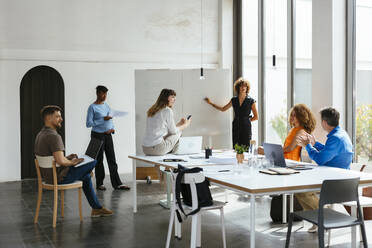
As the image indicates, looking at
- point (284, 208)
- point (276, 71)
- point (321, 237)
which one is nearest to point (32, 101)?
point (276, 71)

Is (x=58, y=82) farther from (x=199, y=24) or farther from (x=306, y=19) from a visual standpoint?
(x=306, y=19)

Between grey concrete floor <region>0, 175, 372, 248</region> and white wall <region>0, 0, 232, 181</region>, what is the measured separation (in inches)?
102

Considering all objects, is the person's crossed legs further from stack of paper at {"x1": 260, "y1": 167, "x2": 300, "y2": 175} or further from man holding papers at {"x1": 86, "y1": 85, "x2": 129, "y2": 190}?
stack of paper at {"x1": 260, "y1": 167, "x2": 300, "y2": 175}

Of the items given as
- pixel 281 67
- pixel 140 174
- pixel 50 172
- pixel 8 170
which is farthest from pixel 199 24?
pixel 50 172

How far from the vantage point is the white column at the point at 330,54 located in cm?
648

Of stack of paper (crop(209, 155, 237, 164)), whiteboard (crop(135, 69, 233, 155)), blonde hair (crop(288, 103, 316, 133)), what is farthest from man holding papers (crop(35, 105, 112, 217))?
whiteboard (crop(135, 69, 233, 155))

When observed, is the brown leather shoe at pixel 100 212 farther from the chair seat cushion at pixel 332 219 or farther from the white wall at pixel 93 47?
the white wall at pixel 93 47

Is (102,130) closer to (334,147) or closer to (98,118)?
(98,118)

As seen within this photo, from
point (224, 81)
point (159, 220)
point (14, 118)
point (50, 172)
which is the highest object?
point (224, 81)

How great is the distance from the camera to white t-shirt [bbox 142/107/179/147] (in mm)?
5926

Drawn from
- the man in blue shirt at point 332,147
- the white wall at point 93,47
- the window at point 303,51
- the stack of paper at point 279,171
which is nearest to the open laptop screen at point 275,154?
the stack of paper at point 279,171

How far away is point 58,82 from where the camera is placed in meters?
9.18

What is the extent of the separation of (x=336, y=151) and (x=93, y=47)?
6.12 meters

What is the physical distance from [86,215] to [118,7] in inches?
200
